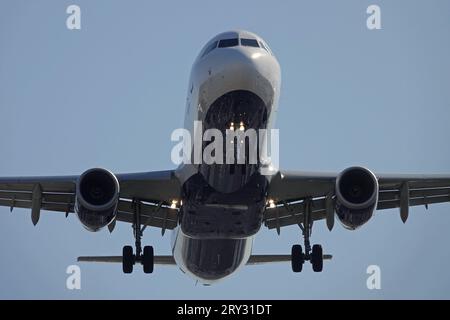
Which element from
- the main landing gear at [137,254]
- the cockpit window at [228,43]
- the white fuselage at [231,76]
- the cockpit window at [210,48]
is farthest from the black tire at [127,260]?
the cockpit window at [228,43]

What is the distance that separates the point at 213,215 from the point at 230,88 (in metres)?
4.53

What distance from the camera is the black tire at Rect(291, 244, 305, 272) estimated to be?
99.3 ft

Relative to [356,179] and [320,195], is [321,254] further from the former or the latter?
[356,179]

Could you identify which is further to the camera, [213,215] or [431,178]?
[431,178]

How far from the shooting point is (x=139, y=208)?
29.1 metres

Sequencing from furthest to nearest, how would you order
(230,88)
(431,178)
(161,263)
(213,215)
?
(161,263)
(431,178)
(213,215)
(230,88)

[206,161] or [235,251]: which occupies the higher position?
[206,161]

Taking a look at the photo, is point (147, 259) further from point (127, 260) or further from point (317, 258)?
point (317, 258)

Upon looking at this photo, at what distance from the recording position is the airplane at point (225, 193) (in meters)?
23.9

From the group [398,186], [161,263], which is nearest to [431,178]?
[398,186]

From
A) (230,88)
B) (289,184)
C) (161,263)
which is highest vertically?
(230,88)

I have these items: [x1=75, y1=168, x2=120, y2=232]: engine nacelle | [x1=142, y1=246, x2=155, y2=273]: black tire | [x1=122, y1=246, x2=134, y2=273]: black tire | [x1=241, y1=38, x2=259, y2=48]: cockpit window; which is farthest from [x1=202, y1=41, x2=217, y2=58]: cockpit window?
[x1=122, y1=246, x2=134, y2=273]: black tire

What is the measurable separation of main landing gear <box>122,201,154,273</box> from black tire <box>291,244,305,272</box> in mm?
4543

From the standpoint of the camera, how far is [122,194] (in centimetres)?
2852
